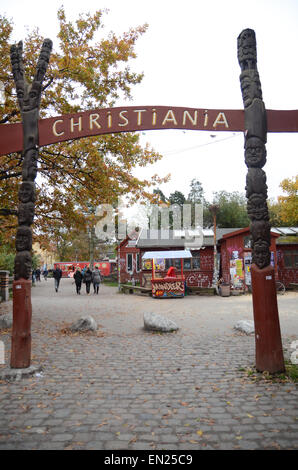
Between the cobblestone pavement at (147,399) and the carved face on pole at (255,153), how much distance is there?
3440 mm

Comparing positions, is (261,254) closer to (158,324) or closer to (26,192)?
(26,192)

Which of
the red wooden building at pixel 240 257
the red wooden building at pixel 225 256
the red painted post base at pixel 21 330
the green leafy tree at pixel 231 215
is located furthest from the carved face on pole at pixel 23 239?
the green leafy tree at pixel 231 215

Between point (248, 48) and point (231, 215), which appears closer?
point (248, 48)

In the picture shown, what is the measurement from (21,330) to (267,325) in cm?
399

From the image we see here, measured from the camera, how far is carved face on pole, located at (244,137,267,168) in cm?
546

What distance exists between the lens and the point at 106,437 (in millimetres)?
3355

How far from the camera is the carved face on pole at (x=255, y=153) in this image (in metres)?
5.46

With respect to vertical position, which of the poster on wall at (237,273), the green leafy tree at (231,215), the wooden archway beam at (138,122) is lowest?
the poster on wall at (237,273)

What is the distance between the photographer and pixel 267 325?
16.9 ft

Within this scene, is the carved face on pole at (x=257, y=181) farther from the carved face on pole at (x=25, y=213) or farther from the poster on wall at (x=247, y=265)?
the poster on wall at (x=247, y=265)

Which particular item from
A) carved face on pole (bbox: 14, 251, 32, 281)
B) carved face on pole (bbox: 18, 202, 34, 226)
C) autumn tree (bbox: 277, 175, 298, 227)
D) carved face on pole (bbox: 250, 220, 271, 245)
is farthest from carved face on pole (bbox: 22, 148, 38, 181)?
autumn tree (bbox: 277, 175, 298, 227)

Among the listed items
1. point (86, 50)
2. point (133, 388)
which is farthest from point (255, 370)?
point (86, 50)

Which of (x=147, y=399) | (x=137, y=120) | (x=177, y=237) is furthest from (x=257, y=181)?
(x=177, y=237)

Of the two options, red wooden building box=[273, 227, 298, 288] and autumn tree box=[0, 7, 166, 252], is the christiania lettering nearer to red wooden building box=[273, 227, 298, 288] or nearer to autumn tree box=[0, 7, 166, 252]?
autumn tree box=[0, 7, 166, 252]
